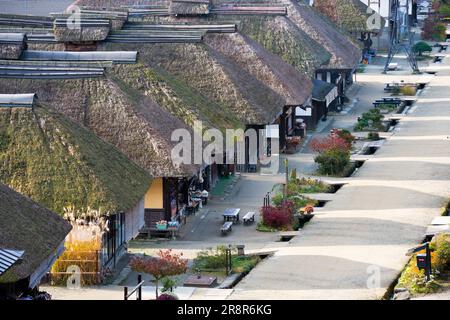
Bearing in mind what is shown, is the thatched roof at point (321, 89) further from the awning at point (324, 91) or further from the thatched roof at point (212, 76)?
the thatched roof at point (212, 76)

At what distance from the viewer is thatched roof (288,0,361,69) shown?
74062 mm

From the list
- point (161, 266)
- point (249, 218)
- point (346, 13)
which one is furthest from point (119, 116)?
point (346, 13)

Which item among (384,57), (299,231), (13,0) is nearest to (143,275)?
(299,231)

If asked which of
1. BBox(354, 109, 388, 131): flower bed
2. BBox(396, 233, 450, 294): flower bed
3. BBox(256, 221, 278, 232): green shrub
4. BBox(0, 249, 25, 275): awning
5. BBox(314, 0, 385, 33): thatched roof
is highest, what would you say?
BBox(0, 249, 25, 275): awning

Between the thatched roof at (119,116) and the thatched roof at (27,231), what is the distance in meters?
9.23

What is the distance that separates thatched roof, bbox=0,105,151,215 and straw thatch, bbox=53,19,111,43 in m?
15.0

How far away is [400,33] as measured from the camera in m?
108

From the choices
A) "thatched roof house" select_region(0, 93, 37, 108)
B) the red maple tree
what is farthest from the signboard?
the red maple tree

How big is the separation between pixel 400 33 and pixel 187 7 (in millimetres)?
45530

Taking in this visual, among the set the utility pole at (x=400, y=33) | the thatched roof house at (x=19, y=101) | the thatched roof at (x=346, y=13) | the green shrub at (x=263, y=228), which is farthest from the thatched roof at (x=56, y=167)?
the thatched roof at (x=346, y=13)

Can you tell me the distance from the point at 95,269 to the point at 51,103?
8.79 metres

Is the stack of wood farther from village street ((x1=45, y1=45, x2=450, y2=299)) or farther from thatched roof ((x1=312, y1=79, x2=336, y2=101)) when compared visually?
village street ((x1=45, y1=45, x2=450, y2=299))

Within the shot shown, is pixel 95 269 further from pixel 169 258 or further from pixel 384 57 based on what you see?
pixel 384 57

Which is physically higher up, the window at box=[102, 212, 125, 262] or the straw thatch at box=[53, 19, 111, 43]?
the straw thatch at box=[53, 19, 111, 43]
